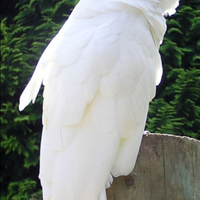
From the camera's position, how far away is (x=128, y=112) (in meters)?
2.02

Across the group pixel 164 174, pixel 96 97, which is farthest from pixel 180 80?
pixel 96 97

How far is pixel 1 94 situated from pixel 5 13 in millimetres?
1196

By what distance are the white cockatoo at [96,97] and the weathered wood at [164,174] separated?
0.36ft

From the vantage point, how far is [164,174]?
2051 millimetres

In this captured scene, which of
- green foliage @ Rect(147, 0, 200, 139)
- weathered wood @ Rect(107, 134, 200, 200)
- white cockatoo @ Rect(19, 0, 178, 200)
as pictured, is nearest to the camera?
white cockatoo @ Rect(19, 0, 178, 200)

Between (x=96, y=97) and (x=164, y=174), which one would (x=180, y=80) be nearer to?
(x=164, y=174)

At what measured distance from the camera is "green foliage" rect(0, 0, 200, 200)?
373 centimetres

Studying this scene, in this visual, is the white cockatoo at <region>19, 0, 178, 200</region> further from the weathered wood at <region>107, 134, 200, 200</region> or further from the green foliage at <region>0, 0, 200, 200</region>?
the green foliage at <region>0, 0, 200, 200</region>

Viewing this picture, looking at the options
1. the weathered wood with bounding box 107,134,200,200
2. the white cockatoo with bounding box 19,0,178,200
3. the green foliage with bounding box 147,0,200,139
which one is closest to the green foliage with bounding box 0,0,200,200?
the green foliage with bounding box 147,0,200,139

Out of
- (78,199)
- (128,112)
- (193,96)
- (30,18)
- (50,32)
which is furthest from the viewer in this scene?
(30,18)

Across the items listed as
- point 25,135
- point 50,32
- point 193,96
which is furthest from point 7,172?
point 193,96

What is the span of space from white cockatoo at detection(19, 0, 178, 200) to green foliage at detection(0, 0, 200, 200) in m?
1.61

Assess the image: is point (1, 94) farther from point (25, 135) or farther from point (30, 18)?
point (30, 18)

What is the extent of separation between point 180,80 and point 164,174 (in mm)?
1850
